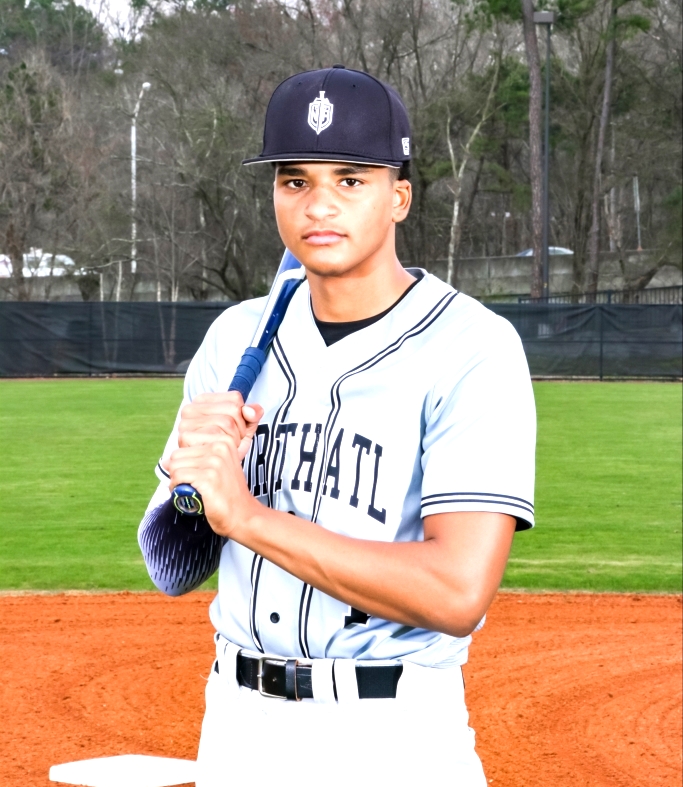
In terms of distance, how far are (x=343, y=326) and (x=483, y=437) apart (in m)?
0.36

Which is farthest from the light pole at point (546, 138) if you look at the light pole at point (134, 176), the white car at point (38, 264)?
the white car at point (38, 264)

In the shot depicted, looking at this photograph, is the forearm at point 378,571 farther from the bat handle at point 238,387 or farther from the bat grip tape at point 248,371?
the bat grip tape at point 248,371

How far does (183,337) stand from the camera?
33.7 ft

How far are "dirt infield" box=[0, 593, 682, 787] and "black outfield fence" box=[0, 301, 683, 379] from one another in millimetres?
967

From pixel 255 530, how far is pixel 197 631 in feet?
11.7

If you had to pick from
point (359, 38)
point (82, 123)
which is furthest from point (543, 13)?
point (82, 123)

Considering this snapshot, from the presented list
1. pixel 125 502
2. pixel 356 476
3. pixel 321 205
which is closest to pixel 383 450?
pixel 356 476

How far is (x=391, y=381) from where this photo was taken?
1.68 meters

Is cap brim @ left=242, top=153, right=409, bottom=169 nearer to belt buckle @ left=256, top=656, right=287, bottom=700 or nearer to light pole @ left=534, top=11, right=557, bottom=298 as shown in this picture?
belt buckle @ left=256, top=656, right=287, bottom=700

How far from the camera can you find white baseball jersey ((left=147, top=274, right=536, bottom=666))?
158 cm

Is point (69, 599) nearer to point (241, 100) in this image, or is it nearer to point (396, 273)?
point (241, 100)

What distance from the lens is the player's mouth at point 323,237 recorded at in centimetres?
167

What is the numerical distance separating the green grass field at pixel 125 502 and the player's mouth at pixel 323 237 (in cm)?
136

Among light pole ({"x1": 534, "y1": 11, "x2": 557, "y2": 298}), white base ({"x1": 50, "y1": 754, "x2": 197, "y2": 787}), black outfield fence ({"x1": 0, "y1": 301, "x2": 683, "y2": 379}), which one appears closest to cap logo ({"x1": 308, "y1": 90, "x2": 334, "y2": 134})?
black outfield fence ({"x1": 0, "y1": 301, "x2": 683, "y2": 379})
